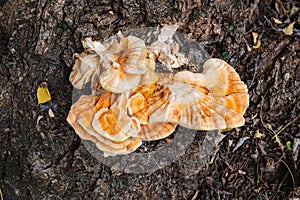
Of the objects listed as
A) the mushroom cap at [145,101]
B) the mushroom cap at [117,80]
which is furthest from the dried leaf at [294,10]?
the mushroom cap at [117,80]

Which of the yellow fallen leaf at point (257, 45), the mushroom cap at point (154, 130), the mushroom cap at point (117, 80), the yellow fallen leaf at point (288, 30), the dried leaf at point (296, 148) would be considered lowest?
the dried leaf at point (296, 148)

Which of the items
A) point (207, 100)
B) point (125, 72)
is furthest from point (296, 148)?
point (125, 72)

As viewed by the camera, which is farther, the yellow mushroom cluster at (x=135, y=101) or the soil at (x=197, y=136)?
the soil at (x=197, y=136)

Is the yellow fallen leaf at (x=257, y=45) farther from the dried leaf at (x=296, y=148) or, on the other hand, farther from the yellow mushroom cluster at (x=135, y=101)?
the dried leaf at (x=296, y=148)

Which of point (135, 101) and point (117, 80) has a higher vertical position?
point (117, 80)

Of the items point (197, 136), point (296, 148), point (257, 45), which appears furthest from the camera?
point (296, 148)

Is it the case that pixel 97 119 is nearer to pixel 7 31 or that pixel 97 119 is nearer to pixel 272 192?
pixel 7 31

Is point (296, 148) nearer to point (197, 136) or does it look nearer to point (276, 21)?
point (197, 136)
